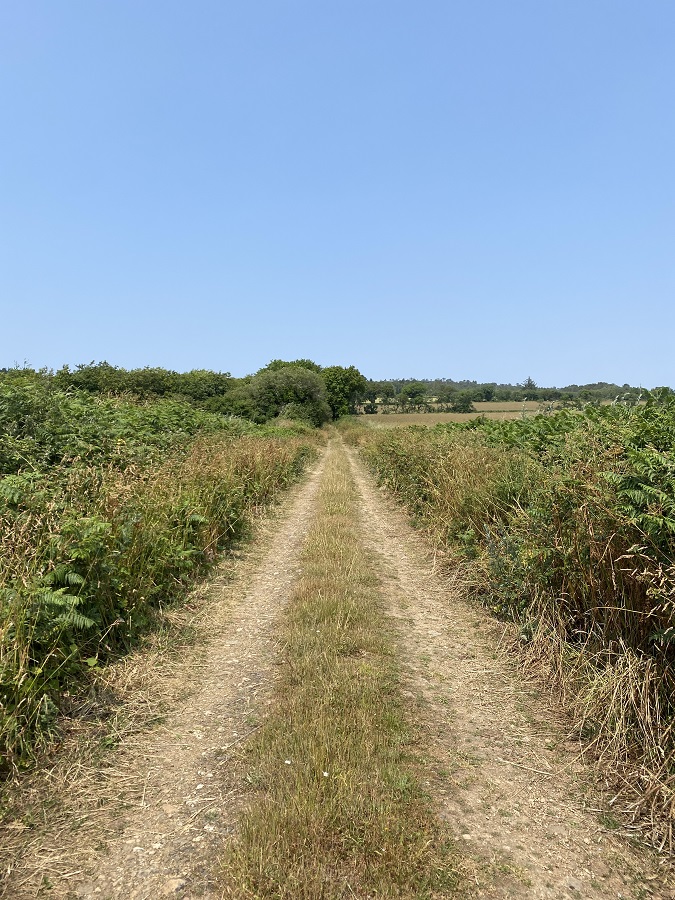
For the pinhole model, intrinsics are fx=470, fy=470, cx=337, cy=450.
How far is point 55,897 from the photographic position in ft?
7.78

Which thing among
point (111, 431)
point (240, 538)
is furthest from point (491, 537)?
point (111, 431)

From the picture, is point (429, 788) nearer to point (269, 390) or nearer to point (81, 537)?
point (81, 537)

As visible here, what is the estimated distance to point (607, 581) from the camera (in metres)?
4.08

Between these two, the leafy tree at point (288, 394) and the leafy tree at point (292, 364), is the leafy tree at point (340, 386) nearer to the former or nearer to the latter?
the leafy tree at point (292, 364)

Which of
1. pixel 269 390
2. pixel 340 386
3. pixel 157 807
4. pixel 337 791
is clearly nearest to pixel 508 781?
pixel 337 791

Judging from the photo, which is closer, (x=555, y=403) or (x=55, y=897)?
(x=55, y=897)

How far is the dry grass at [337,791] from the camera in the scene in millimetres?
2371

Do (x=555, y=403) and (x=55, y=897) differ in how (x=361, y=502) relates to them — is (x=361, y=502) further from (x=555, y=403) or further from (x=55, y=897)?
(x=55, y=897)

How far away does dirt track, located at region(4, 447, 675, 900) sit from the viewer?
2.48m

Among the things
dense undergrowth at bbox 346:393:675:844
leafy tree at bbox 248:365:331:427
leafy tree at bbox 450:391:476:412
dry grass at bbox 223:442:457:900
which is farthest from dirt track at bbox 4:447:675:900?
leafy tree at bbox 450:391:476:412

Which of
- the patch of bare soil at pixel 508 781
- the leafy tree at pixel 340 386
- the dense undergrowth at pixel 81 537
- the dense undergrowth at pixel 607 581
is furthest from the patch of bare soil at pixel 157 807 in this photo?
the leafy tree at pixel 340 386

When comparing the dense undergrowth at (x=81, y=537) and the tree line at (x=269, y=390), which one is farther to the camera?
the tree line at (x=269, y=390)

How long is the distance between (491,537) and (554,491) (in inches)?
77.1

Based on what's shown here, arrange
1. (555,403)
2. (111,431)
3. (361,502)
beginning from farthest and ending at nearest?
(361,502) < (555,403) < (111,431)
